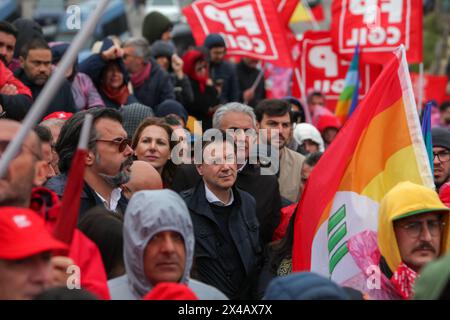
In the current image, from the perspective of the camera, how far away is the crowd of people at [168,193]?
548 centimetres

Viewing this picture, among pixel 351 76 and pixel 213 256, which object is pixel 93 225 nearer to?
pixel 213 256

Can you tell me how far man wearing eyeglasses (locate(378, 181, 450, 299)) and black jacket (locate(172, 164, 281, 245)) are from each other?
95.3 inches

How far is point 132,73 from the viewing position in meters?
13.0

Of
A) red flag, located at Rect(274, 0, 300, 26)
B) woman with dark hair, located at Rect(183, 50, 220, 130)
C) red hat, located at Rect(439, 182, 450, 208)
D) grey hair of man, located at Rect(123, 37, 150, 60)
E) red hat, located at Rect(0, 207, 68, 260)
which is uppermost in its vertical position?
red hat, located at Rect(0, 207, 68, 260)

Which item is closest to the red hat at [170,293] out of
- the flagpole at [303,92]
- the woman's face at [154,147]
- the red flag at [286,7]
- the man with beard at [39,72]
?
the woman's face at [154,147]

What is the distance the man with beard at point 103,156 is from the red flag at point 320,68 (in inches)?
307

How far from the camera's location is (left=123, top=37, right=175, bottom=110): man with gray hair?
1282 cm

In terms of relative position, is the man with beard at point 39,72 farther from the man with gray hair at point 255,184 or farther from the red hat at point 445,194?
the red hat at point 445,194

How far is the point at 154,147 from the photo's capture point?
9344 mm

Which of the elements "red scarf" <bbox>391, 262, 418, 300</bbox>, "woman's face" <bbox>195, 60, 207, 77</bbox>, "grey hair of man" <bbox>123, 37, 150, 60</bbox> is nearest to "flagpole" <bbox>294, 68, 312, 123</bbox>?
"woman's face" <bbox>195, 60, 207, 77</bbox>

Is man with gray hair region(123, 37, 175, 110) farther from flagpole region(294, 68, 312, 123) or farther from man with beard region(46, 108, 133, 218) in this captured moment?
man with beard region(46, 108, 133, 218)

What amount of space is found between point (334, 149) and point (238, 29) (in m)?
6.24

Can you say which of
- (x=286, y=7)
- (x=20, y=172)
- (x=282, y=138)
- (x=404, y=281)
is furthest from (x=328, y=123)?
(x=20, y=172)
